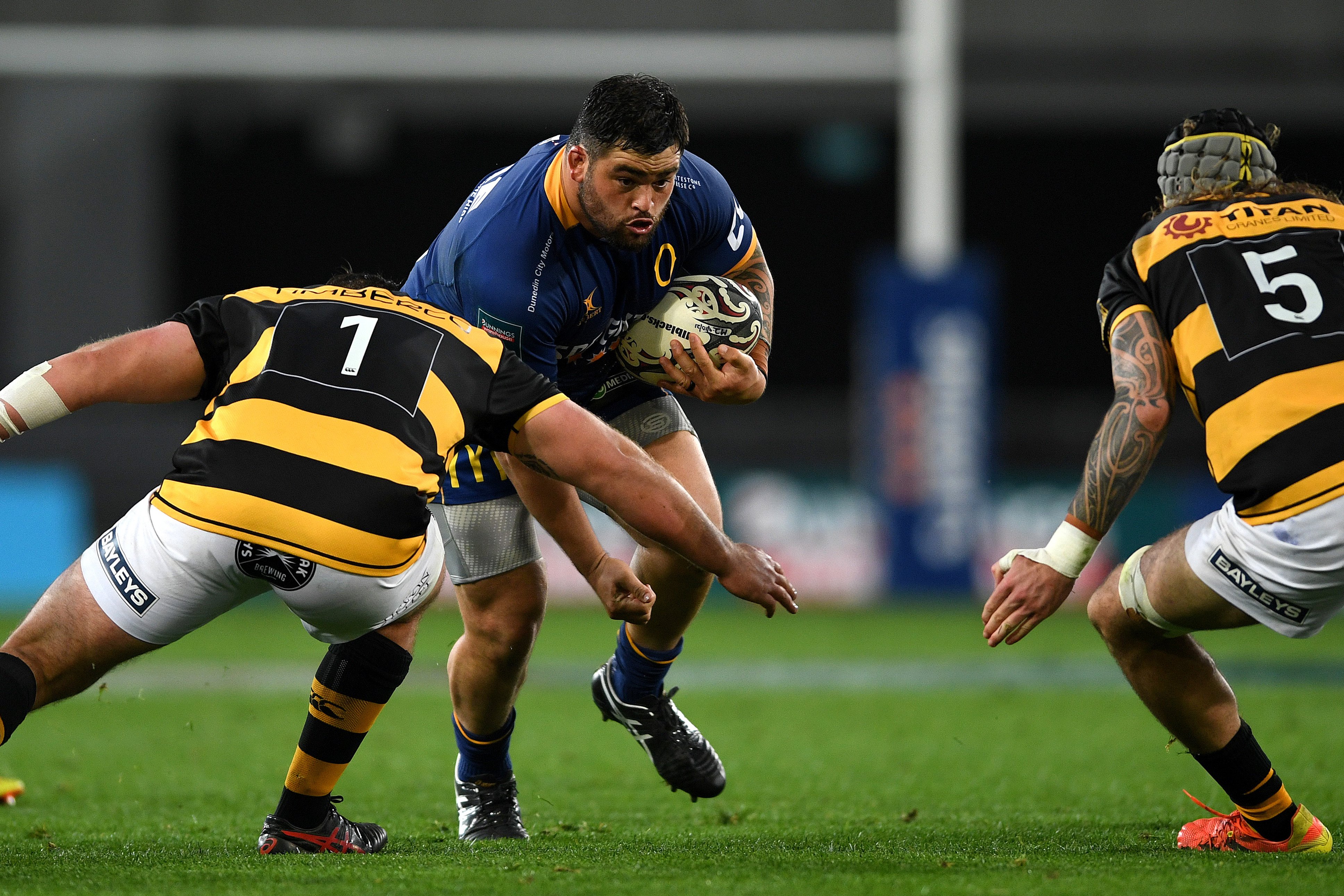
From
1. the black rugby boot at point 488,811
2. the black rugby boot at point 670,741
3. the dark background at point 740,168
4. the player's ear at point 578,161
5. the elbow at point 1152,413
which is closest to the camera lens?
the elbow at point 1152,413

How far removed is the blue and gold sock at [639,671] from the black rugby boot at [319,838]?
3.62ft

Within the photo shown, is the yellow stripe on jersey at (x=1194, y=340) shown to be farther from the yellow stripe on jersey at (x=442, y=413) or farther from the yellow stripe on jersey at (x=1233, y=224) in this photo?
the yellow stripe on jersey at (x=442, y=413)

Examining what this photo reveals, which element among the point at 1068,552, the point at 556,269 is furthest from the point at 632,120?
the point at 1068,552

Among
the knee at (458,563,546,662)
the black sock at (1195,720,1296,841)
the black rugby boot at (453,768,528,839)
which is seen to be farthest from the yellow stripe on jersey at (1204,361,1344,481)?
the black rugby boot at (453,768,528,839)

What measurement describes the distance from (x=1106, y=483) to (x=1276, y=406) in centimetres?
44

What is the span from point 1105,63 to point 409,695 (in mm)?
11941

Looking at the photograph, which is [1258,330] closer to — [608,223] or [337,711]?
Answer: [608,223]

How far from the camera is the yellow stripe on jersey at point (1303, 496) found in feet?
11.4

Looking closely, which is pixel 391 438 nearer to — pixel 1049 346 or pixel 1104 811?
pixel 1104 811

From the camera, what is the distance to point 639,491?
3.70 m

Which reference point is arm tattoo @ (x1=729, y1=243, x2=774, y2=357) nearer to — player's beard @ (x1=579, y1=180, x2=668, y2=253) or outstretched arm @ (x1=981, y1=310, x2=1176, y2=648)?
player's beard @ (x1=579, y1=180, x2=668, y2=253)

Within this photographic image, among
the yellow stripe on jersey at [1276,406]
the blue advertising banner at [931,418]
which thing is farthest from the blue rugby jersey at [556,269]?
the blue advertising banner at [931,418]

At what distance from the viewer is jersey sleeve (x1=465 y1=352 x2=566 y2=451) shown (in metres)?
3.68

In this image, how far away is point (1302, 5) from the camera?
652 inches
